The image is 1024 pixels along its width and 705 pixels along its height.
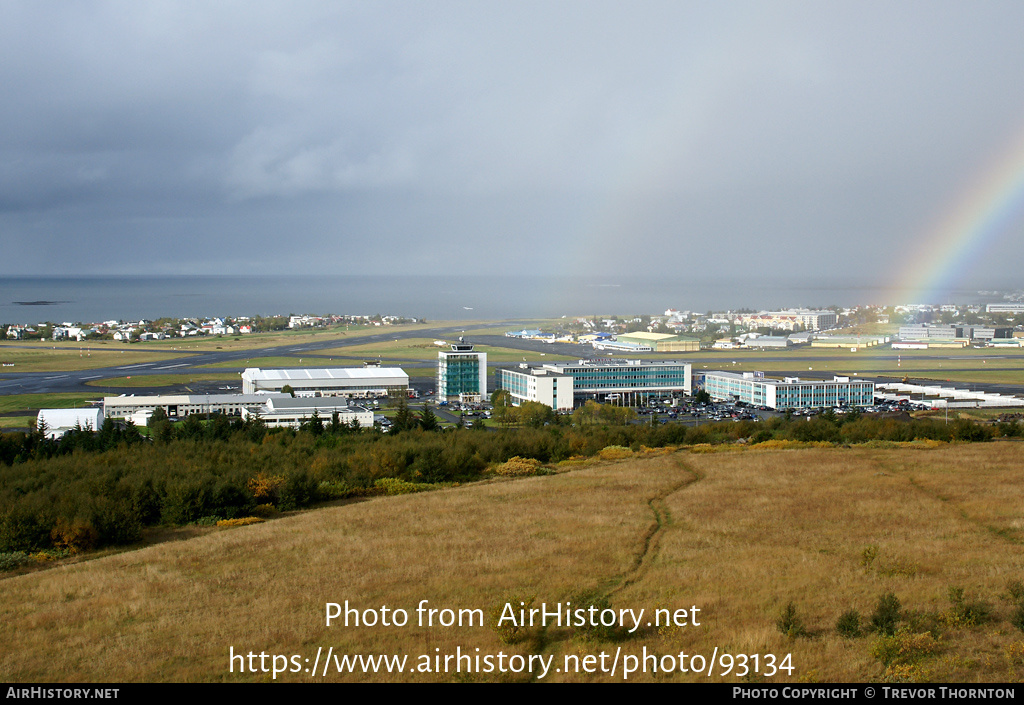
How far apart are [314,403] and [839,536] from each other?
96.3 feet

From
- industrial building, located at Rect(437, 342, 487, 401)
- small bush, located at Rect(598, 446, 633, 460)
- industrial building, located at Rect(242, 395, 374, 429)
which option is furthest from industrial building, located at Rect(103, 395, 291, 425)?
small bush, located at Rect(598, 446, 633, 460)

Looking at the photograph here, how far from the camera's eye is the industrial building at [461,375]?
45.0 metres

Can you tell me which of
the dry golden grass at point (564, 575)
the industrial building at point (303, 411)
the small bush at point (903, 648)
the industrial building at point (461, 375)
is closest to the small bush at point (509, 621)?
the dry golden grass at point (564, 575)

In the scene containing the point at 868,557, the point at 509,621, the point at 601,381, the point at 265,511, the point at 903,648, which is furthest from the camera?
the point at 601,381

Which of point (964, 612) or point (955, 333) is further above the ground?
point (955, 333)

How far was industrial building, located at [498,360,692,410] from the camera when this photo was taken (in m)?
42.1

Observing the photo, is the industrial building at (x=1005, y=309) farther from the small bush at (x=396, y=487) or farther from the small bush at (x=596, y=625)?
the small bush at (x=596, y=625)

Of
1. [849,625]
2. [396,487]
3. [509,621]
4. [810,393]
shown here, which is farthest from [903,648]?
[810,393]

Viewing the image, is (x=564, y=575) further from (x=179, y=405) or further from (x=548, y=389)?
(x=179, y=405)

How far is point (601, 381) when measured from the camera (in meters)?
45.8

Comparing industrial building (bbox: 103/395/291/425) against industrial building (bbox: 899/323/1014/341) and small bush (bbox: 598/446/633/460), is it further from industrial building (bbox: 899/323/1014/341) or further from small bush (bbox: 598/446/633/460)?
industrial building (bbox: 899/323/1014/341)

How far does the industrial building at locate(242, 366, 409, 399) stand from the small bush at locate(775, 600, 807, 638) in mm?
37970

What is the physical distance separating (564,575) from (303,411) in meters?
28.1

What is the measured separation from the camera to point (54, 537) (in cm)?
1240
